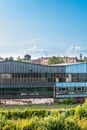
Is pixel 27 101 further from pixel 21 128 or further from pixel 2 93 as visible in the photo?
pixel 21 128

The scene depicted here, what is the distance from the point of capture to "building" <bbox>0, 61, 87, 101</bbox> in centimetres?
5500

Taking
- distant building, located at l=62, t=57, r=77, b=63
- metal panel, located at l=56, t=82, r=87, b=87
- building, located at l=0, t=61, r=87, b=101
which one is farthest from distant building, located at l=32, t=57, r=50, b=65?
building, located at l=0, t=61, r=87, b=101

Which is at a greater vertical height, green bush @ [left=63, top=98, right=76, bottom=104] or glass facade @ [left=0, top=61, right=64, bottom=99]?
glass facade @ [left=0, top=61, right=64, bottom=99]

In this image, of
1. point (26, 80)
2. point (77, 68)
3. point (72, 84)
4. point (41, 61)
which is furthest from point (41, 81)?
point (41, 61)

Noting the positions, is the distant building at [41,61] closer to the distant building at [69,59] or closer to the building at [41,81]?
the distant building at [69,59]

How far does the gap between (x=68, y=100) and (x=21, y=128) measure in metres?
31.9

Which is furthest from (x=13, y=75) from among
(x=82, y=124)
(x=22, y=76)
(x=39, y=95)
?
(x=82, y=124)

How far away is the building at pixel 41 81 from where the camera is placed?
5500cm

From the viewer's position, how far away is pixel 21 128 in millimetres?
24781

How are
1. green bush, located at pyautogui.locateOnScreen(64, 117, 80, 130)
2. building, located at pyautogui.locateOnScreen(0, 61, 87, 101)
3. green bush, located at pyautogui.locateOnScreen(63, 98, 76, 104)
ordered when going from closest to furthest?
1. green bush, located at pyautogui.locateOnScreen(64, 117, 80, 130)
2. building, located at pyautogui.locateOnScreen(0, 61, 87, 101)
3. green bush, located at pyautogui.locateOnScreen(63, 98, 76, 104)

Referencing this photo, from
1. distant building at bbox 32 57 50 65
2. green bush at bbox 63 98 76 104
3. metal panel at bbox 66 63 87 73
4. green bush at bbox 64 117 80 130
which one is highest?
distant building at bbox 32 57 50 65

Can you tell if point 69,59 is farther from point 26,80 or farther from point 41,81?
point 26,80

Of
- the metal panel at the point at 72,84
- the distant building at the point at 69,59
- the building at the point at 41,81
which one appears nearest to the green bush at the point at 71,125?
the building at the point at 41,81

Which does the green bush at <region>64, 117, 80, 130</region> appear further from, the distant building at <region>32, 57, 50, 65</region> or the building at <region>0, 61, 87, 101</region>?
the distant building at <region>32, 57, 50, 65</region>
